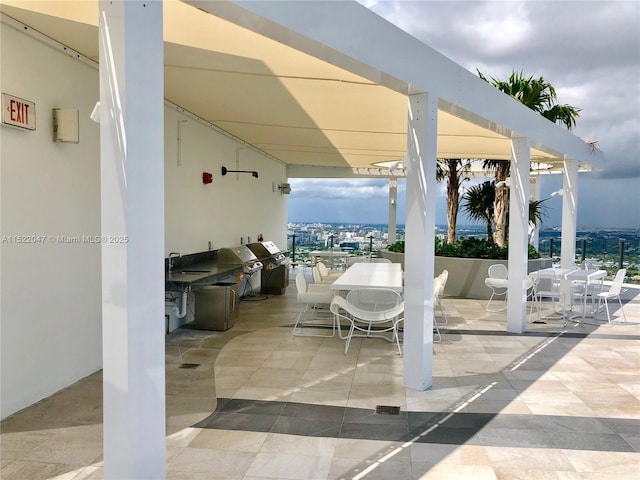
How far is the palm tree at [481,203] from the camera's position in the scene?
11020 millimetres

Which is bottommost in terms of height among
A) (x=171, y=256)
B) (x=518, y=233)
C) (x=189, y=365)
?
(x=189, y=365)

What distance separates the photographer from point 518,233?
20.1 ft

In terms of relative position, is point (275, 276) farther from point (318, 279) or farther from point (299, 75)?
point (299, 75)

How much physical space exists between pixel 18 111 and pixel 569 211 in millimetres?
7823

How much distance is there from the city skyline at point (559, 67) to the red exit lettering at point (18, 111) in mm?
4146

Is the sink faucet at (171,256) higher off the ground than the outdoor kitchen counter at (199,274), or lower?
higher

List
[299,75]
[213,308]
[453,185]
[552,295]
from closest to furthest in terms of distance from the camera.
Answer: [299,75] → [213,308] → [552,295] → [453,185]

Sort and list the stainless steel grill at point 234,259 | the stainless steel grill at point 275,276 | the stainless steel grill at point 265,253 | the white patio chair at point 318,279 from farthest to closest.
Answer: the stainless steel grill at point 275,276, the stainless steel grill at point 265,253, the white patio chair at point 318,279, the stainless steel grill at point 234,259

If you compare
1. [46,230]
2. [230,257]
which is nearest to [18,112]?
[46,230]

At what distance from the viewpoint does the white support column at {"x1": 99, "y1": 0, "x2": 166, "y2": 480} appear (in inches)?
71.8

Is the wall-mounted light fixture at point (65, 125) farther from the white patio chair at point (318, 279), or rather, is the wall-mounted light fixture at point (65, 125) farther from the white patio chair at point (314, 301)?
the white patio chair at point (318, 279)

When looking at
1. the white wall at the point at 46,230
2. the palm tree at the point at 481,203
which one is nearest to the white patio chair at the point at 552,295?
the palm tree at the point at 481,203

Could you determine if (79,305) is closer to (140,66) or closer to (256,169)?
(140,66)

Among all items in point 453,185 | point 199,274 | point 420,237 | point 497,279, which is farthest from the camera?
point 453,185
